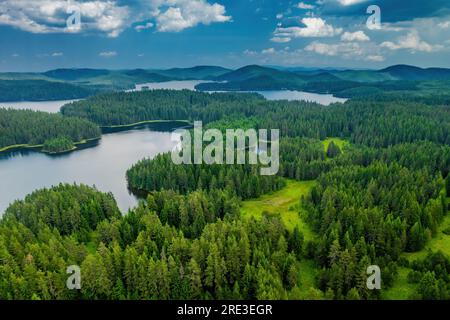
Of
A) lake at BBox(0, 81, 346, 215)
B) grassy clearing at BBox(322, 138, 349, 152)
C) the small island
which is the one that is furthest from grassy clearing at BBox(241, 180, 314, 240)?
the small island

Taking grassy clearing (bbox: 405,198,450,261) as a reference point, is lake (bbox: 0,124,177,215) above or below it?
above

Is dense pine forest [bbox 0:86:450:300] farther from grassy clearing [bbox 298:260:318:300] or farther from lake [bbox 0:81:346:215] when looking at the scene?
lake [bbox 0:81:346:215]

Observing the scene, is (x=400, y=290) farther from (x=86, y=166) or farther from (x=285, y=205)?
(x=86, y=166)

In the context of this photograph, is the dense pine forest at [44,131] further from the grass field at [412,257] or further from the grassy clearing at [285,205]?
the grass field at [412,257]

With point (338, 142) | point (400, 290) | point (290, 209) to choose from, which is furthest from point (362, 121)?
point (400, 290)

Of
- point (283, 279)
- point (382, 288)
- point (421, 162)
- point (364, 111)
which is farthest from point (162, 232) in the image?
point (364, 111)

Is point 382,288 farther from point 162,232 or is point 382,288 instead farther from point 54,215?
point 54,215
